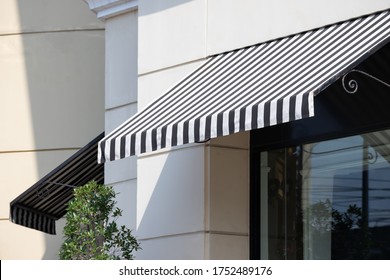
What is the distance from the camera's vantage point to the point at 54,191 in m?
13.9

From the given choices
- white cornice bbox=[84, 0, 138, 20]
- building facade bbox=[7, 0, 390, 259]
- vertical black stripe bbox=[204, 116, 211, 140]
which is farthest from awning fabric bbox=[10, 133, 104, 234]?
vertical black stripe bbox=[204, 116, 211, 140]

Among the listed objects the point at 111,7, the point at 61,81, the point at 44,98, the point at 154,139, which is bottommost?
the point at 154,139

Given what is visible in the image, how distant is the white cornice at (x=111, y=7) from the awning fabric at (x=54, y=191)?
4.97ft

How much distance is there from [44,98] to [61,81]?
315 mm

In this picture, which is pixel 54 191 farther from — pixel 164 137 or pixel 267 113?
pixel 267 113

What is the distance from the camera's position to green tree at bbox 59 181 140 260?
34.5 ft

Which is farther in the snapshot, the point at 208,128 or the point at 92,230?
the point at 92,230

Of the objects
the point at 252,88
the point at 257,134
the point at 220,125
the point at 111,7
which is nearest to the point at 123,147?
the point at 220,125

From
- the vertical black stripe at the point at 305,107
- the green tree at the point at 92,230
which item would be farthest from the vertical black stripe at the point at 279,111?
the green tree at the point at 92,230

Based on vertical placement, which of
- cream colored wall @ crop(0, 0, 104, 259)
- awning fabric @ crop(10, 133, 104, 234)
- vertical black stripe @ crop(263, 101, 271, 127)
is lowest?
awning fabric @ crop(10, 133, 104, 234)

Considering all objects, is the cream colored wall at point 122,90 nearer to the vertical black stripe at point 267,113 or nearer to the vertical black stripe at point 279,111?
the vertical black stripe at point 267,113

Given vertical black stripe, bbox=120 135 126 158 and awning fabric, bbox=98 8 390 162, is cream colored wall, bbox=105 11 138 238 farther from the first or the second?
vertical black stripe, bbox=120 135 126 158

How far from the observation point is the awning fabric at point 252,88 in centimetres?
901
